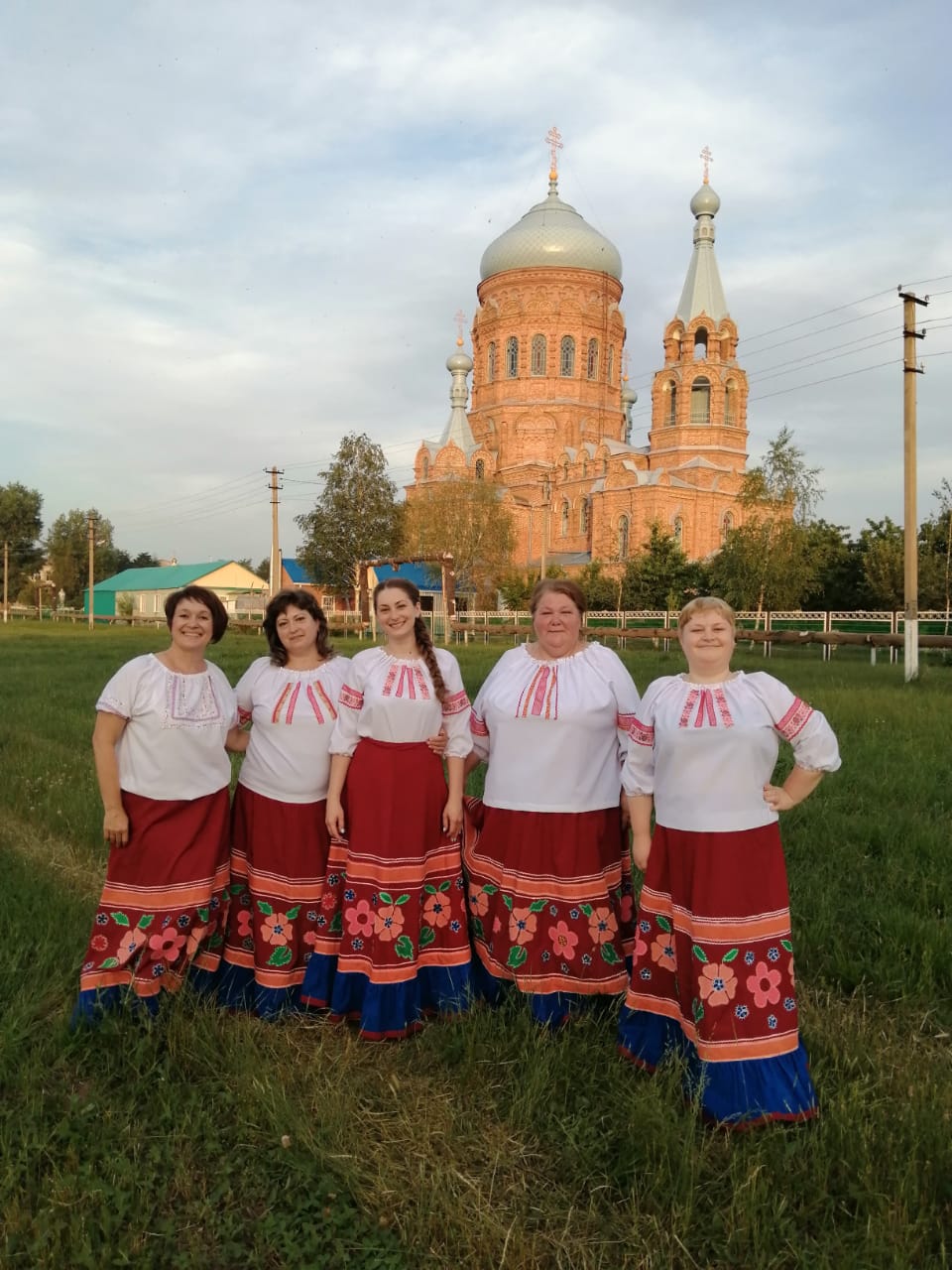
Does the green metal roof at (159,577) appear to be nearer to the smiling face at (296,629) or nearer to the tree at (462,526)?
the tree at (462,526)

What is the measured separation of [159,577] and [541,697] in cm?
6439

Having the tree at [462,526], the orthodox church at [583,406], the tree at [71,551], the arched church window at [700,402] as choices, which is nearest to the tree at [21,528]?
the tree at [71,551]

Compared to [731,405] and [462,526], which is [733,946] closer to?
[462,526]

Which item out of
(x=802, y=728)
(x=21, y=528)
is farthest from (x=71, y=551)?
(x=802, y=728)

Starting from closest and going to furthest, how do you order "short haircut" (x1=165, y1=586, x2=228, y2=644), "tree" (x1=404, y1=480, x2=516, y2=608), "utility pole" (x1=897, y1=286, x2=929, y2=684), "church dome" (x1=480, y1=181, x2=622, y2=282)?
"short haircut" (x1=165, y1=586, x2=228, y2=644)
"utility pole" (x1=897, y1=286, x2=929, y2=684)
"tree" (x1=404, y1=480, x2=516, y2=608)
"church dome" (x1=480, y1=181, x2=622, y2=282)

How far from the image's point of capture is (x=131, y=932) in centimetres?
328

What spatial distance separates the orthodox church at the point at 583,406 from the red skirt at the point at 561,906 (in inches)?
1574

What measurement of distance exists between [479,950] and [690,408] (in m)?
44.9

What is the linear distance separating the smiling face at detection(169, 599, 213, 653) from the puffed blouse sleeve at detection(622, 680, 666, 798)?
1.67m

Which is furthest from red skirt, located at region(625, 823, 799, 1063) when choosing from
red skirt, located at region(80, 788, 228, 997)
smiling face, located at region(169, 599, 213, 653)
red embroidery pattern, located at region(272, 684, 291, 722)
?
smiling face, located at region(169, 599, 213, 653)

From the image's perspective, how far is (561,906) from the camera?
10.8 feet

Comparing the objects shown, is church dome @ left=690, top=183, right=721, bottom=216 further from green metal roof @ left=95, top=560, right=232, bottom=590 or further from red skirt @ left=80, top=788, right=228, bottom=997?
red skirt @ left=80, top=788, right=228, bottom=997

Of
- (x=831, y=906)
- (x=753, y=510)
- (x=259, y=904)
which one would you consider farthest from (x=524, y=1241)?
(x=753, y=510)

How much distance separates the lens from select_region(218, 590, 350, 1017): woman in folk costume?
345 cm
